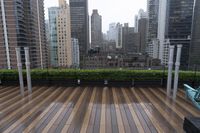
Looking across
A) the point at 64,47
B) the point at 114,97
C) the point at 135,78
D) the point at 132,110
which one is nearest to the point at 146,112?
the point at 132,110

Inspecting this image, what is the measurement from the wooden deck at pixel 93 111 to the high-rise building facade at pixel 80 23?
7660cm

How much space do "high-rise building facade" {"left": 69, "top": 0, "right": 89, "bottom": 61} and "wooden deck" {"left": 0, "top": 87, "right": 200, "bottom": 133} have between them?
76603 mm

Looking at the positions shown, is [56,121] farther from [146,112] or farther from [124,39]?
[124,39]

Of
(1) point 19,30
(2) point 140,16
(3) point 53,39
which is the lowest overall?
(3) point 53,39

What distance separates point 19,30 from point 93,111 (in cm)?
4719

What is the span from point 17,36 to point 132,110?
1834 inches

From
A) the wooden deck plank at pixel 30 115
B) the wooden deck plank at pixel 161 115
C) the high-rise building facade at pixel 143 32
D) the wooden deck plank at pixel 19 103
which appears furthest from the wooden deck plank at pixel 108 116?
the high-rise building facade at pixel 143 32

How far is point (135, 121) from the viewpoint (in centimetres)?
312

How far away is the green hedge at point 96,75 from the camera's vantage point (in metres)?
5.95

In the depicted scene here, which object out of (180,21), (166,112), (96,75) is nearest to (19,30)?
(96,75)

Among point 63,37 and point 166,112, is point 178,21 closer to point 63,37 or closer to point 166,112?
point 63,37

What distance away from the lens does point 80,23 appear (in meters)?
85.8

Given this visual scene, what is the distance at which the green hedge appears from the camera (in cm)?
595

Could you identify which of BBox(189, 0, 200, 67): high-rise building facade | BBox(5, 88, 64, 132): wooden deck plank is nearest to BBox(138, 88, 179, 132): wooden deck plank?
BBox(5, 88, 64, 132): wooden deck plank
